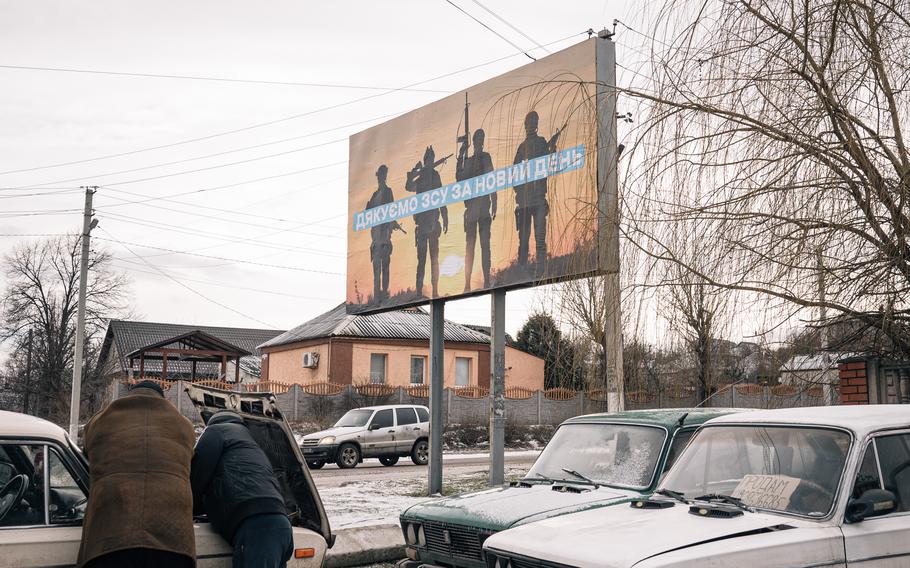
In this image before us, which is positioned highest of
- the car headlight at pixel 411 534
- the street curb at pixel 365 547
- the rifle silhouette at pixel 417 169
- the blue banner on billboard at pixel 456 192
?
the rifle silhouette at pixel 417 169

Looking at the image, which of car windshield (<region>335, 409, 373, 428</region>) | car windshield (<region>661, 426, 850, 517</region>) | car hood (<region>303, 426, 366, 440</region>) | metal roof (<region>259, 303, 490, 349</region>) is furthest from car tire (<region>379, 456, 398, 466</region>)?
car windshield (<region>661, 426, 850, 517</region>)

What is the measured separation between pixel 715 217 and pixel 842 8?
4.66 feet

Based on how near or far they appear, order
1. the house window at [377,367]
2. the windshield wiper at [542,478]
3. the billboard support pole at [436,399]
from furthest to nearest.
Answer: the house window at [377,367] → the billboard support pole at [436,399] → the windshield wiper at [542,478]

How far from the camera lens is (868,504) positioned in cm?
432

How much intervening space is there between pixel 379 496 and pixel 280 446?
30.9ft

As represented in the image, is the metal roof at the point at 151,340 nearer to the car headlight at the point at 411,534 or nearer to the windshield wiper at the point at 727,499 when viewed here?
the car headlight at the point at 411,534

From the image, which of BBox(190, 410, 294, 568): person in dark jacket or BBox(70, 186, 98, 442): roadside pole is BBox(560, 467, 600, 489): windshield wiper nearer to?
BBox(190, 410, 294, 568): person in dark jacket

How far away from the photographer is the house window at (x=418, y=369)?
4412 cm

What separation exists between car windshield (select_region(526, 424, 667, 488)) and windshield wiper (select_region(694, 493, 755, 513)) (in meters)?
1.74

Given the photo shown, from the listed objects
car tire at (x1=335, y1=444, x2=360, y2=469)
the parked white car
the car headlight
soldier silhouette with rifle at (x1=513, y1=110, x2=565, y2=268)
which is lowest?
car tire at (x1=335, y1=444, x2=360, y2=469)

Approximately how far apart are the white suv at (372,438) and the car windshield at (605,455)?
16.1 meters

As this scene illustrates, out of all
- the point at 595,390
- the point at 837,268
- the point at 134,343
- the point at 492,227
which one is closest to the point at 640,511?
the point at 837,268

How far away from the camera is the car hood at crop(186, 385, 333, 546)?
5566mm

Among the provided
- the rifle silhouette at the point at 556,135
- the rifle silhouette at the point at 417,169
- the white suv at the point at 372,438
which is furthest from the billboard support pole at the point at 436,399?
the white suv at the point at 372,438
